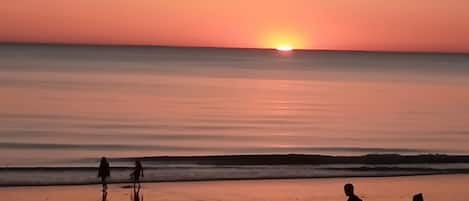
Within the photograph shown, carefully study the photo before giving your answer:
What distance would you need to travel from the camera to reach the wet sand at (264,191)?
2003 centimetres

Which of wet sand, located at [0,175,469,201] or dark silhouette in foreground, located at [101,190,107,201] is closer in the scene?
dark silhouette in foreground, located at [101,190,107,201]

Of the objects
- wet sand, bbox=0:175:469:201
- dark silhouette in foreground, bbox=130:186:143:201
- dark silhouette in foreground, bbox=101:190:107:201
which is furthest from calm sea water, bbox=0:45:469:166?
dark silhouette in foreground, bbox=101:190:107:201

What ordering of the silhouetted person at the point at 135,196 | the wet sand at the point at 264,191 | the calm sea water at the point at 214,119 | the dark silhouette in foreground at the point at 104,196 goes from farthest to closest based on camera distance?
the calm sea water at the point at 214,119, the wet sand at the point at 264,191, the dark silhouette in foreground at the point at 104,196, the silhouetted person at the point at 135,196

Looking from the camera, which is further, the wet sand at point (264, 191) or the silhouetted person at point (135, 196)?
the wet sand at point (264, 191)

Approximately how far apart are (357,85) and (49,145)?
165 ft

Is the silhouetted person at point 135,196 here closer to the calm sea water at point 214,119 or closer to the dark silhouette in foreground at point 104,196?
the dark silhouette in foreground at point 104,196

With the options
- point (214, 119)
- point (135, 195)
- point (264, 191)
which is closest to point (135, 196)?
point (135, 195)

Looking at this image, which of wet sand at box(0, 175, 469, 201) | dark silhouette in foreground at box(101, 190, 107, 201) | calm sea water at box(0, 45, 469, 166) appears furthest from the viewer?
calm sea water at box(0, 45, 469, 166)

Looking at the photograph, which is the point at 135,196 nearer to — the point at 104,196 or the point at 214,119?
the point at 104,196

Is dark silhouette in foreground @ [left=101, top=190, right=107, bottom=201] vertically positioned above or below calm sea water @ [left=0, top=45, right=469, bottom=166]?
below

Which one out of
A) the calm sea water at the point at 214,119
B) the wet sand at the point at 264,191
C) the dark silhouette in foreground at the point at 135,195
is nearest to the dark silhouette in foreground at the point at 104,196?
the wet sand at the point at 264,191

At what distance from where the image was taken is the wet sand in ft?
65.7

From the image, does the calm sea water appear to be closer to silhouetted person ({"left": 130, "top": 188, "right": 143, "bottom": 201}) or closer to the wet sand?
the wet sand

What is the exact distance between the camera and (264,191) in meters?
21.5
